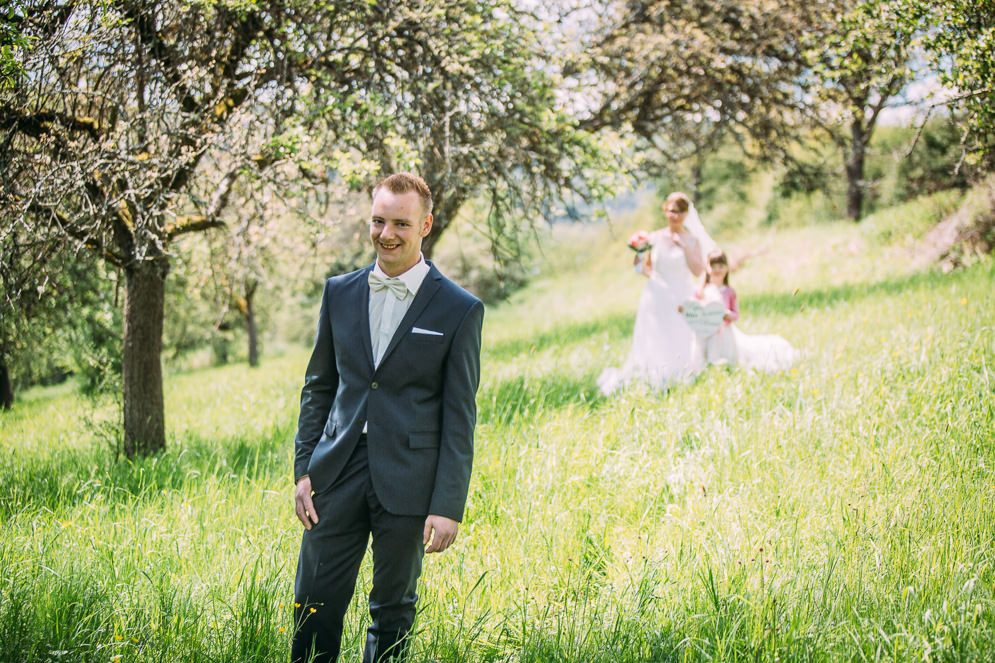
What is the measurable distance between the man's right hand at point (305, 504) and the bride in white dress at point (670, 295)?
5345 mm

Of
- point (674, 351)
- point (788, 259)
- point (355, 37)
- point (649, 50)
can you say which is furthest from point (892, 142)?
point (355, 37)

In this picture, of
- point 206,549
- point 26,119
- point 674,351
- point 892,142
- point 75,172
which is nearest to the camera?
point 206,549

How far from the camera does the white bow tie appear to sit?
2609mm

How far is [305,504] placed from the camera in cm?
266

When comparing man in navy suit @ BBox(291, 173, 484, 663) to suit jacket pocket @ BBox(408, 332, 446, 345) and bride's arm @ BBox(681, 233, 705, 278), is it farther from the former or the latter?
bride's arm @ BBox(681, 233, 705, 278)

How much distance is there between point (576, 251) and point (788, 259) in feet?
168

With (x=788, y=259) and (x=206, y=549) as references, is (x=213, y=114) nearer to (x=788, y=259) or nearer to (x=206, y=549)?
(x=206, y=549)

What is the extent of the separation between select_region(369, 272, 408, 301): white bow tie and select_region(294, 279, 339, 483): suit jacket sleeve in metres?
0.23

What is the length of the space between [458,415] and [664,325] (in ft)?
19.2

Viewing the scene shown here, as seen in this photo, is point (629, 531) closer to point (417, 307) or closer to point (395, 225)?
point (417, 307)

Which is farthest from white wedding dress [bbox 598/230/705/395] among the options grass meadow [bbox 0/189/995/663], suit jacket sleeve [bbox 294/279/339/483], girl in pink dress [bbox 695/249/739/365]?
suit jacket sleeve [bbox 294/279/339/483]

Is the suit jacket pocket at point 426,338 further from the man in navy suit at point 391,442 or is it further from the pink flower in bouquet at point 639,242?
the pink flower in bouquet at point 639,242

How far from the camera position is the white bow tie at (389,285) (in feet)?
8.56

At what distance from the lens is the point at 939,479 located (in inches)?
152
